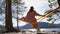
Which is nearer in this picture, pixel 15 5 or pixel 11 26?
pixel 11 26

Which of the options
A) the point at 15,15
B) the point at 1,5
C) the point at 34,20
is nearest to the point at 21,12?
the point at 15,15

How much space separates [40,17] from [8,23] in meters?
2.90

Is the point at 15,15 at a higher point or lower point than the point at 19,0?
lower

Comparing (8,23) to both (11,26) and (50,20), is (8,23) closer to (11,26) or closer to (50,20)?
(11,26)

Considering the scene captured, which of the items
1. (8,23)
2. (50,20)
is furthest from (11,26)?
(50,20)

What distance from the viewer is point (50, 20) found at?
14430mm

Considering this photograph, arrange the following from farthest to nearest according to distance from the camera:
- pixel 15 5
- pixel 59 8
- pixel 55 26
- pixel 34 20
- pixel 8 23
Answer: pixel 15 5 < pixel 55 26 < pixel 8 23 < pixel 59 8 < pixel 34 20

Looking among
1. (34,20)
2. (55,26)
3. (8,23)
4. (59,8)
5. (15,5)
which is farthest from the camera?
(15,5)

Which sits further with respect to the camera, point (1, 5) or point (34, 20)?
point (1, 5)

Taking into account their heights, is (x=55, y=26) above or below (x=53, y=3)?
below

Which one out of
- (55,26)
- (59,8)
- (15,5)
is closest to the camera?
(59,8)

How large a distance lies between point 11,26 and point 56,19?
3.01 m

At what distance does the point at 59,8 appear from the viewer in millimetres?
11969

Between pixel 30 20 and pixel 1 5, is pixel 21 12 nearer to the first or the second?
pixel 1 5
